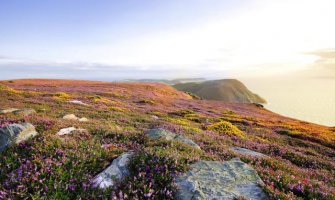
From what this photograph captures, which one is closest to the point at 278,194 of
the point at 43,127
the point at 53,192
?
the point at 53,192

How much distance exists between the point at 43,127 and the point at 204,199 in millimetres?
8312

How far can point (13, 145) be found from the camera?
24.3ft

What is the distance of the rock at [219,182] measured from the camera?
5398 mm

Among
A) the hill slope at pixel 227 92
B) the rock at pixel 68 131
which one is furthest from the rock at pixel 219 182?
the hill slope at pixel 227 92

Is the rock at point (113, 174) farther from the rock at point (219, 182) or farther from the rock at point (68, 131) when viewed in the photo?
the rock at point (68, 131)

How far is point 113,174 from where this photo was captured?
20.0 ft

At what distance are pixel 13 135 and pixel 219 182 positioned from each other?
22.4 feet

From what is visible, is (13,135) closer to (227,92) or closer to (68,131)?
(68,131)

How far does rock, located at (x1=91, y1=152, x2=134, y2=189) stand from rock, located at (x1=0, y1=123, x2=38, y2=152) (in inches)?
141

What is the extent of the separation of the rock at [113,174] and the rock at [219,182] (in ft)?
5.05

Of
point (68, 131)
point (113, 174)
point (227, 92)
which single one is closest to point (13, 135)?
point (68, 131)

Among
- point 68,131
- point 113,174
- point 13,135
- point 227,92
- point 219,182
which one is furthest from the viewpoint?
point 227,92

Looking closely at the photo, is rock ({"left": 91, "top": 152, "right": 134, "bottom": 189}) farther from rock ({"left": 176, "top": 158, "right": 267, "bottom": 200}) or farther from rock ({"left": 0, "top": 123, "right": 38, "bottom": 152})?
rock ({"left": 0, "top": 123, "right": 38, "bottom": 152})

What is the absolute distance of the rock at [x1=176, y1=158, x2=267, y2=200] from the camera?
540 centimetres
